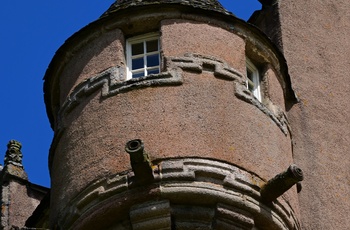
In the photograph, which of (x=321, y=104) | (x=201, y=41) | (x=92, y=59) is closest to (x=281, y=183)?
(x=201, y=41)

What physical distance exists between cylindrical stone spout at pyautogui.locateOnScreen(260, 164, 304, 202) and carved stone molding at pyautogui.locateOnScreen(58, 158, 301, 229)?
10 cm

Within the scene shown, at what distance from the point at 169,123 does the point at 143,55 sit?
1.53 metres

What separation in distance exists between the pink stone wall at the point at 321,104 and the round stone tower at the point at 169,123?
1.09 m

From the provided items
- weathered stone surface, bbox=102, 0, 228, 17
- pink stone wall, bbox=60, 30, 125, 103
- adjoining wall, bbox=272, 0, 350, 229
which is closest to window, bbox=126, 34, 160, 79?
pink stone wall, bbox=60, 30, 125, 103

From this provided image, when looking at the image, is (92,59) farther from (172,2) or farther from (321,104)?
(321,104)

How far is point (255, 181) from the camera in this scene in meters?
16.0

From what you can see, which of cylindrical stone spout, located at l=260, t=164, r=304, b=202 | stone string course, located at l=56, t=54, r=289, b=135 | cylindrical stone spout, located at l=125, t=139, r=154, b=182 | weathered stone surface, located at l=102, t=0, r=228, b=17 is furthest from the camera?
weathered stone surface, located at l=102, t=0, r=228, b=17

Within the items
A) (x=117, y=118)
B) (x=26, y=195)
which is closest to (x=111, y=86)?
(x=117, y=118)

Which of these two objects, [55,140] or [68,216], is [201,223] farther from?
[55,140]

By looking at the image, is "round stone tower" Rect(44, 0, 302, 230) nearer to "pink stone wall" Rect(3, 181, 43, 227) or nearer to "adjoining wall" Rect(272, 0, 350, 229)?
"adjoining wall" Rect(272, 0, 350, 229)

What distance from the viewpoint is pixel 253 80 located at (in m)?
17.7

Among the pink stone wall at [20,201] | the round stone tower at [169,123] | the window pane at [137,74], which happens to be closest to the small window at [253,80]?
the round stone tower at [169,123]

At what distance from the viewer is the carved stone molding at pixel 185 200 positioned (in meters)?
15.4

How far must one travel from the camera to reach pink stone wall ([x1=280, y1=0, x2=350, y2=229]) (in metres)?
18.3
